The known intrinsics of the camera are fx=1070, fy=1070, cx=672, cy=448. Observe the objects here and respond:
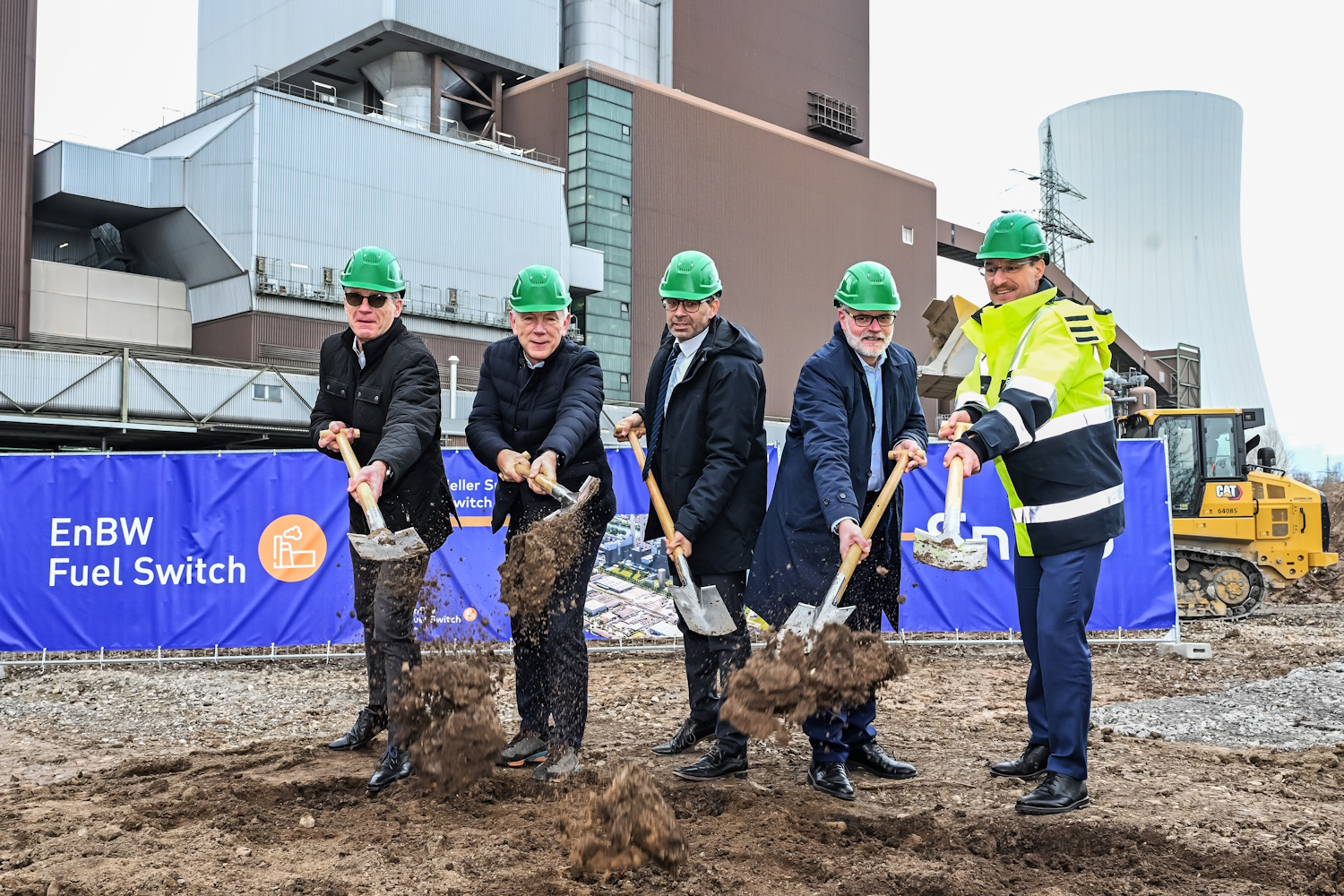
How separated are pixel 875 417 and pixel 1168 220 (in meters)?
31.8

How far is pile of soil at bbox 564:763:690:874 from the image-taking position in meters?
3.00

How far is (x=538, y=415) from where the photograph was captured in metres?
4.50

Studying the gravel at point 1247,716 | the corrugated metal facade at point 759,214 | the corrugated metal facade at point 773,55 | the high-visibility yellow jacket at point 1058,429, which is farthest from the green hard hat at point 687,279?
the corrugated metal facade at point 773,55

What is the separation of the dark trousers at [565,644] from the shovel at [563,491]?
0.21 m

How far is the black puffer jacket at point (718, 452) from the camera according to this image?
425 cm

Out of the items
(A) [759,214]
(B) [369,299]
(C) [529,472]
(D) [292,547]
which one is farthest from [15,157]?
(C) [529,472]

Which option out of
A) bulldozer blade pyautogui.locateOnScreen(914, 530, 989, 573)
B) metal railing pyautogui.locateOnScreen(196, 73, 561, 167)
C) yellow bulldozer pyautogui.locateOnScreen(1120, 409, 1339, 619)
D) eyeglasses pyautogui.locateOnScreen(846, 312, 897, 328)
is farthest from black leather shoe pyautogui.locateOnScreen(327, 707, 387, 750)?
metal railing pyautogui.locateOnScreen(196, 73, 561, 167)

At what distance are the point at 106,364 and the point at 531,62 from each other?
22009mm

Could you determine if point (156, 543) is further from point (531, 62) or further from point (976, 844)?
point (531, 62)

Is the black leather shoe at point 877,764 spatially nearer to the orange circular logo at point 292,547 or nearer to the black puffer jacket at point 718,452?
the black puffer jacket at point 718,452

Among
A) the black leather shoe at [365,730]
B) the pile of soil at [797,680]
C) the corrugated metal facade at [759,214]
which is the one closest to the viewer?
the pile of soil at [797,680]

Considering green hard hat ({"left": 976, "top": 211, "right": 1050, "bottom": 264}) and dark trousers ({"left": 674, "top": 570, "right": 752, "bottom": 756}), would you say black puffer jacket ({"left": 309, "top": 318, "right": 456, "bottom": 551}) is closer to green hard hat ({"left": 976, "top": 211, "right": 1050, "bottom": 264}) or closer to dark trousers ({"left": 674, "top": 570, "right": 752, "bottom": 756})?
dark trousers ({"left": 674, "top": 570, "right": 752, "bottom": 756})

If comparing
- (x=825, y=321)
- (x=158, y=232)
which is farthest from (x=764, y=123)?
(x=158, y=232)

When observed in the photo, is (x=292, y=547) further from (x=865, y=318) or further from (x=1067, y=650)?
(x=1067, y=650)
